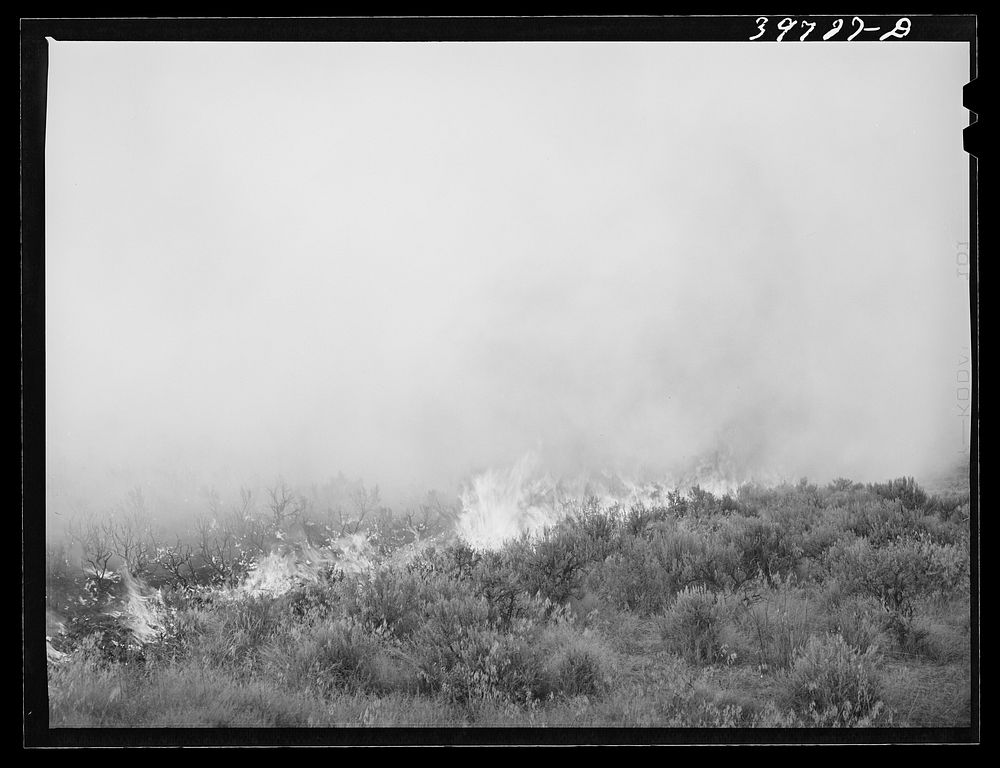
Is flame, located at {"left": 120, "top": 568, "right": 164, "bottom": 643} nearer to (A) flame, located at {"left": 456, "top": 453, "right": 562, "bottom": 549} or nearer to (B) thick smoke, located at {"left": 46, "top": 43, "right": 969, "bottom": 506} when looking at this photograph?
(B) thick smoke, located at {"left": 46, "top": 43, "right": 969, "bottom": 506}

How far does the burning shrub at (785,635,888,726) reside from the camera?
429cm

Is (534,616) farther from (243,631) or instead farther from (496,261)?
(496,261)

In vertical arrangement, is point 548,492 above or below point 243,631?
above

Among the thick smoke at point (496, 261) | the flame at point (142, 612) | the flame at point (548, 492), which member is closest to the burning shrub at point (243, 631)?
the flame at point (142, 612)

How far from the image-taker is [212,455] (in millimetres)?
4402

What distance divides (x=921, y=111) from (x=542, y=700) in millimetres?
3408

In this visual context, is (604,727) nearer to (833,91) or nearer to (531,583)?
(531,583)

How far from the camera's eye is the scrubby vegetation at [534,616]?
4324 millimetres

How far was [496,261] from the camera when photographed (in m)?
4.43
